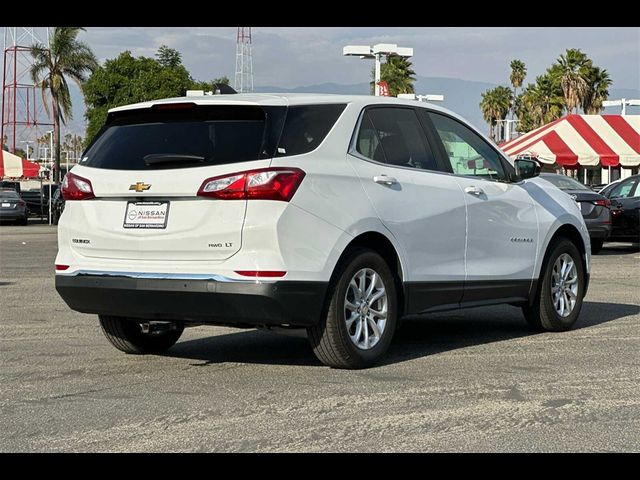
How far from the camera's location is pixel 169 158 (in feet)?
24.2

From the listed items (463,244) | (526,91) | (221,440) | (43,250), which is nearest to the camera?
(221,440)

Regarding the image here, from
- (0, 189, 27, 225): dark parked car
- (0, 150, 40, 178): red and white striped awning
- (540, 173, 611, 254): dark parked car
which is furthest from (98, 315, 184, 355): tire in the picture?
(0, 150, 40, 178): red and white striped awning

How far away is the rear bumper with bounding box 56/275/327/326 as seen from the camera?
278 inches

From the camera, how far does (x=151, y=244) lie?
7.34 meters

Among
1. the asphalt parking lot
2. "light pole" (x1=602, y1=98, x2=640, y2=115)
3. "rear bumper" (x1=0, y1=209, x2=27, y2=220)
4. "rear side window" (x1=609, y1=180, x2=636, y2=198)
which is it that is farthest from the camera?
"light pole" (x1=602, y1=98, x2=640, y2=115)

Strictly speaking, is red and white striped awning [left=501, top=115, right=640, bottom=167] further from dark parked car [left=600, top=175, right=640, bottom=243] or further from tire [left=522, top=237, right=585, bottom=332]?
tire [left=522, top=237, right=585, bottom=332]

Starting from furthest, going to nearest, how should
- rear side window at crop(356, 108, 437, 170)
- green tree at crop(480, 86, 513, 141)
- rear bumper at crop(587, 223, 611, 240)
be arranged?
green tree at crop(480, 86, 513, 141), rear bumper at crop(587, 223, 611, 240), rear side window at crop(356, 108, 437, 170)

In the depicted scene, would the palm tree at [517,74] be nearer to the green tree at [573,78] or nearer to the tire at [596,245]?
the green tree at [573,78]

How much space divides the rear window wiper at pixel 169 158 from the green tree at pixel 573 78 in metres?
71.6

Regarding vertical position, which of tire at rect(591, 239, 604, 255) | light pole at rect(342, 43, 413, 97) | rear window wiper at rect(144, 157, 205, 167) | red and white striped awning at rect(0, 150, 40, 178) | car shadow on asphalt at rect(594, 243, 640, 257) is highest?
light pole at rect(342, 43, 413, 97)
